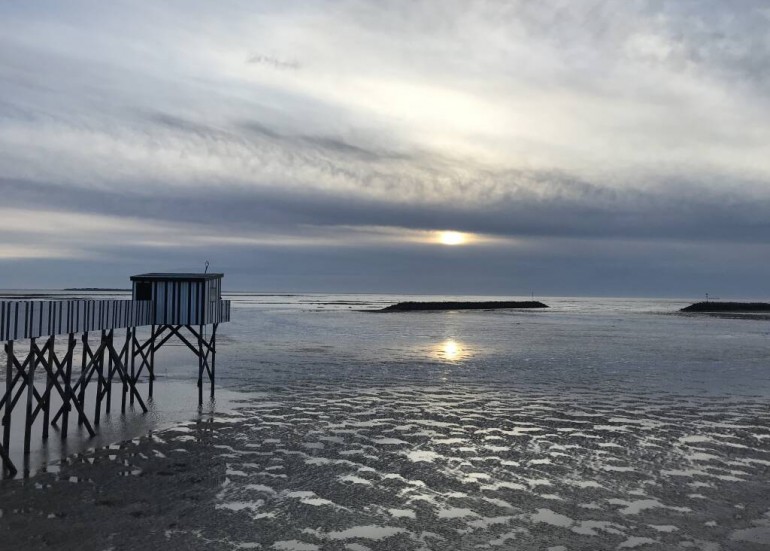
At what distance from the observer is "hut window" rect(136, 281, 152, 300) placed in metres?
27.3

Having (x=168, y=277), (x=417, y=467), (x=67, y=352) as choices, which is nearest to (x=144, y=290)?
(x=168, y=277)

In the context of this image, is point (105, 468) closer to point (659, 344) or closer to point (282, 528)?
point (282, 528)

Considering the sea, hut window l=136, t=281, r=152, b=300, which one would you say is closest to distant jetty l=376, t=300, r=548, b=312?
the sea

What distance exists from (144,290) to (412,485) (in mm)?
17428

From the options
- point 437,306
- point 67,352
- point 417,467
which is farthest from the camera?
point 437,306

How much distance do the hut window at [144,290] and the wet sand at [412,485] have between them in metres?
8.07

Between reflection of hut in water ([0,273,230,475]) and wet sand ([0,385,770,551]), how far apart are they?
296 centimetres

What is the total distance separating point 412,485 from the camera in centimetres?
1458

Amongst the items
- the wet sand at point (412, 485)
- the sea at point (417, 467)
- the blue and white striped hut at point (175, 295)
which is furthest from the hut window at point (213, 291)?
the wet sand at point (412, 485)

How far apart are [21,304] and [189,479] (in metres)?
7.29

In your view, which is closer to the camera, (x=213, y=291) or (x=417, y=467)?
(x=417, y=467)

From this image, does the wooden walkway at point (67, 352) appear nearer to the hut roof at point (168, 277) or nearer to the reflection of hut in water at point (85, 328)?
the reflection of hut in water at point (85, 328)

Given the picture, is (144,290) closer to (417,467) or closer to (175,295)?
(175,295)

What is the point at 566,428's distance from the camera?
20844mm
